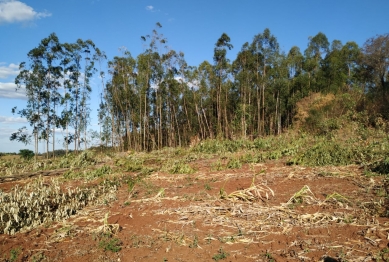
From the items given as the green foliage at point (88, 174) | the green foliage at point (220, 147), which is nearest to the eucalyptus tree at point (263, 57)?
the green foliage at point (220, 147)

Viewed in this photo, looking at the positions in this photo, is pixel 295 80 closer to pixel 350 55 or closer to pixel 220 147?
pixel 350 55

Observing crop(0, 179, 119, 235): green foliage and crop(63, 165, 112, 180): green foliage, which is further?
crop(63, 165, 112, 180): green foliage

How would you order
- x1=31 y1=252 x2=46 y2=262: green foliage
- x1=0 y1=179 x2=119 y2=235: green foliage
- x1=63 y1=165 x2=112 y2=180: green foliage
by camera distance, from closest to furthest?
x1=31 y1=252 x2=46 y2=262: green foliage < x1=0 y1=179 x2=119 y2=235: green foliage < x1=63 y1=165 x2=112 y2=180: green foliage

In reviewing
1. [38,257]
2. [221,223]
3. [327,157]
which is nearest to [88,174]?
[38,257]

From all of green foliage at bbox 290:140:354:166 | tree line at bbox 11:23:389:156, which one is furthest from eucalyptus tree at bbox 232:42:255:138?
green foliage at bbox 290:140:354:166

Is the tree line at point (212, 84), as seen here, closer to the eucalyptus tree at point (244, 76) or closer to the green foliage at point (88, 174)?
the eucalyptus tree at point (244, 76)

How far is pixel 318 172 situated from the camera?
6012 mm

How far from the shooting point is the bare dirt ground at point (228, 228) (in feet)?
9.94

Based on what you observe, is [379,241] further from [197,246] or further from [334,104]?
[334,104]

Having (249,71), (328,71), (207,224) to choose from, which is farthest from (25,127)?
(328,71)

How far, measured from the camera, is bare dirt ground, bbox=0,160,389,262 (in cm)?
303

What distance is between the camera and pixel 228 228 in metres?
3.71

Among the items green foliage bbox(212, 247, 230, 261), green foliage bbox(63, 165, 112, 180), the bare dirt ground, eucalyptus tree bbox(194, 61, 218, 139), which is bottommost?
green foliage bbox(212, 247, 230, 261)

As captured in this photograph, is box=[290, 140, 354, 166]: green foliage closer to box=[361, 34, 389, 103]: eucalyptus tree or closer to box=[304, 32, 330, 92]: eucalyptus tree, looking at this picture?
box=[361, 34, 389, 103]: eucalyptus tree
